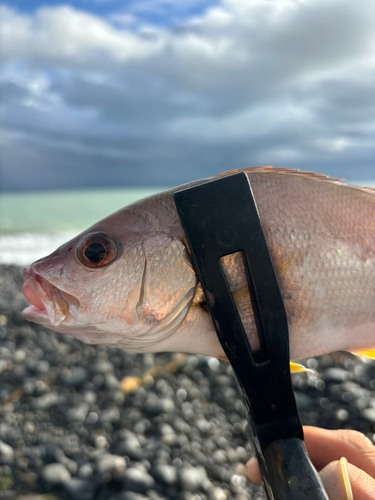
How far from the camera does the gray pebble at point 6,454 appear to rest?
8.60 feet

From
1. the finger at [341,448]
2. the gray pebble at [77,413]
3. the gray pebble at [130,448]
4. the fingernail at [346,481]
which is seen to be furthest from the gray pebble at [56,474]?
the fingernail at [346,481]

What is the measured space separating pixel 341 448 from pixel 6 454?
2.24m

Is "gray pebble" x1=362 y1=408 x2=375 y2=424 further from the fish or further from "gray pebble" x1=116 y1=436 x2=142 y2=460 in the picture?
the fish

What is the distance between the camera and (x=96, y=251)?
1.23 meters

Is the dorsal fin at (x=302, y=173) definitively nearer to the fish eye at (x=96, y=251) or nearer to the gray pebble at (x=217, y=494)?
the fish eye at (x=96, y=251)

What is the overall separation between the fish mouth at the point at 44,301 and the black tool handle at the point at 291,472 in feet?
2.51

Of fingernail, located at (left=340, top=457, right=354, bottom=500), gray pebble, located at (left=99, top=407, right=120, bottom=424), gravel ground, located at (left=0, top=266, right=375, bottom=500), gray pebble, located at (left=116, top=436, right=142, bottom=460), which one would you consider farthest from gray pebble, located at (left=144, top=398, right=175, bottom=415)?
fingernail, located at (left=340, top=457, right=354, bottom=500)

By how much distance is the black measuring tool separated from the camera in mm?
1105

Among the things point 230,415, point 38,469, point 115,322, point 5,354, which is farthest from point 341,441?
point 5,354

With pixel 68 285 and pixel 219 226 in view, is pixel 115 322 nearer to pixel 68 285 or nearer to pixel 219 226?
pixel 68 285

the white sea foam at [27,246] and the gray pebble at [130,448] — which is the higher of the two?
the white sea foam at [27,246]

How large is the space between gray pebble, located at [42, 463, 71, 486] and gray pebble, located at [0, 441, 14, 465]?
0.92 ft

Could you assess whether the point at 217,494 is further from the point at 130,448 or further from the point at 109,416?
the point at 109,416

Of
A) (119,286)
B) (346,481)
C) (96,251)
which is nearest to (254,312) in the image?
(119,286)
